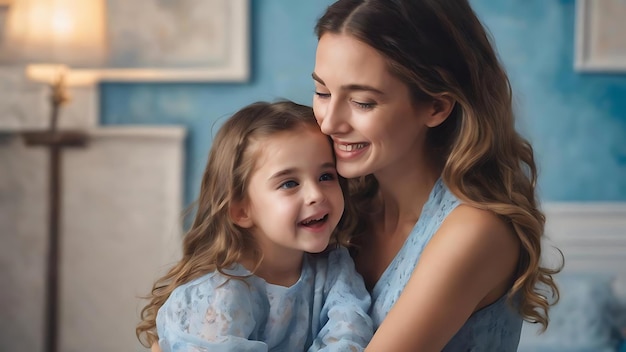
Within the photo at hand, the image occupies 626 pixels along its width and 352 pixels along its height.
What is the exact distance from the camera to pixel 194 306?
148 cm

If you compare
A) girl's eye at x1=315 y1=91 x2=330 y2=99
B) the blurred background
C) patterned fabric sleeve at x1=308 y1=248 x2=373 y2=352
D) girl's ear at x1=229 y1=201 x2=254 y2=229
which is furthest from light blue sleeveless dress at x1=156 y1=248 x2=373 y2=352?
the blurred background

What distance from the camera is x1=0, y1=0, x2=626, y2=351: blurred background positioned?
347 centimetres

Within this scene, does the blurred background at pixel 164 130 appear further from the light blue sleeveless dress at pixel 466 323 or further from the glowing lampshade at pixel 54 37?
the light blue sleeveless dress at pixel 466 323

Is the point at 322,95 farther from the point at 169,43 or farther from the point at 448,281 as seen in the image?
the point at 169,43

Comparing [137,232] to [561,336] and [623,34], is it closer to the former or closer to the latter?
[561,336]

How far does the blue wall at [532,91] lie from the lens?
3.47 meters

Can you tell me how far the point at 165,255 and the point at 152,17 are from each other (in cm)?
103

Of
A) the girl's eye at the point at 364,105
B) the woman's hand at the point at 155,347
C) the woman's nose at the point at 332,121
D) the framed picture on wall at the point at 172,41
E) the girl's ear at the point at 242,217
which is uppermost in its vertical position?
the framed picture on wall at the point at 172,41

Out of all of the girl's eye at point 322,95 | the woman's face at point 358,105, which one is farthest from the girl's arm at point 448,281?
the girl's eye at point 322,95

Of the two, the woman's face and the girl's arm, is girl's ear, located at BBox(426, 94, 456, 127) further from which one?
the girl's arm

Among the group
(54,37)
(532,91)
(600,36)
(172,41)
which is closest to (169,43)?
(172,41)

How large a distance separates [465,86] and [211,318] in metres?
0.66

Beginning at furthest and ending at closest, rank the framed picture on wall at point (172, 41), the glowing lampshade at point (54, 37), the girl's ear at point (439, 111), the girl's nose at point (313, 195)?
the framed picture on wall at point (172, 41), the glowing lampshade at point (54, 37), the girl's ear at point (439, 111), the girl's nose at point (313, 195)

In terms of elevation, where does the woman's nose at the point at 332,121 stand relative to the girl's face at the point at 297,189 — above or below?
above
